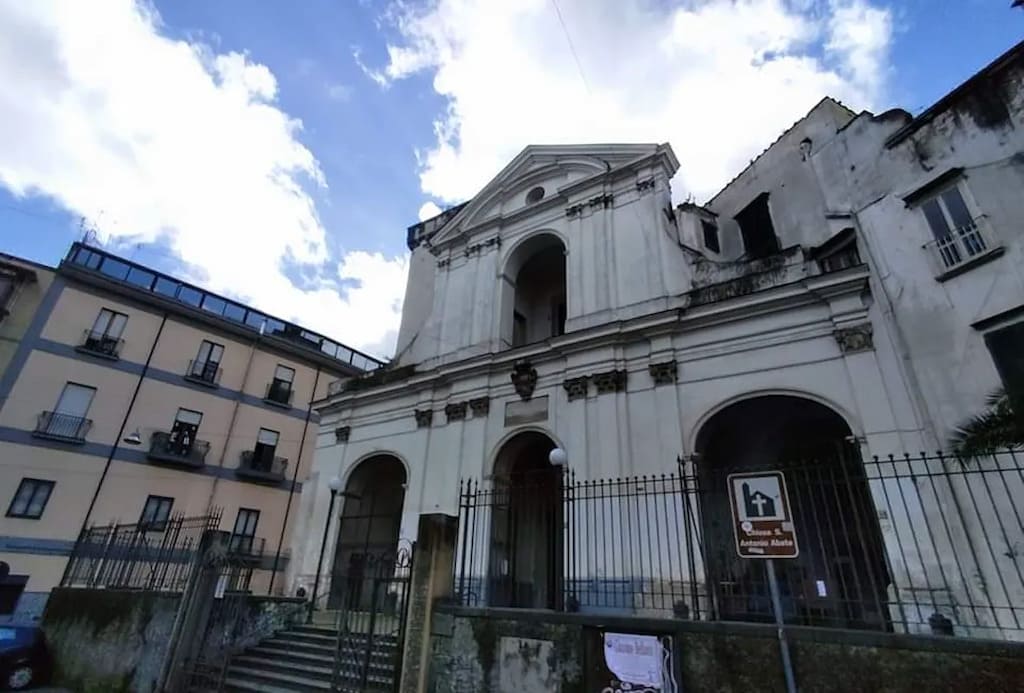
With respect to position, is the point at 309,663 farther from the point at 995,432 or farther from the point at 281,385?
the point at 281,385

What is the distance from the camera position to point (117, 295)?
2062 cm

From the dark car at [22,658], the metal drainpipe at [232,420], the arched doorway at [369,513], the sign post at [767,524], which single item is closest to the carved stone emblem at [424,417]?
the arched doorway at [369,513]

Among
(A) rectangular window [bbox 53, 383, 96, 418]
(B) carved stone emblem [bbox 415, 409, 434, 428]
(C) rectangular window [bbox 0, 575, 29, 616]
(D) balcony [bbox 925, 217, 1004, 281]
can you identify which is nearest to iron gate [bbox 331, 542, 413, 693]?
(B) carved stone emblem [bbox 415, 409, 434, 428]

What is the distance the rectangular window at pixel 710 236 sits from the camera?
13.8 m

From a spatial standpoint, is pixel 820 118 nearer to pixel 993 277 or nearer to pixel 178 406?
pixel 993 277

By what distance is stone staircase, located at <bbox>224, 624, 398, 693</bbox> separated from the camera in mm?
7457

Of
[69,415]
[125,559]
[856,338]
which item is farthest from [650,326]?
[69,415]

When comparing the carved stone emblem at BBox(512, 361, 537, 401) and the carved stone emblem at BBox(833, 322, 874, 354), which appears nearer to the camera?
the carved stone emblem at BBox(833, 322, 874, 354)

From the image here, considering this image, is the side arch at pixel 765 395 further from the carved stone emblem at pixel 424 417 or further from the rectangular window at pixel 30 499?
the rectangular window at pixel 30 499

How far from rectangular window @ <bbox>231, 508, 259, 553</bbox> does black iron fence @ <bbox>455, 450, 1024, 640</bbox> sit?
14922 millimetres

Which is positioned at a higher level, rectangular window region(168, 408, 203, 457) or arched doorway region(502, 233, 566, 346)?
arched doorway region(502, 233, 566, 346)

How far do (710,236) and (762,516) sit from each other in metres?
11.6

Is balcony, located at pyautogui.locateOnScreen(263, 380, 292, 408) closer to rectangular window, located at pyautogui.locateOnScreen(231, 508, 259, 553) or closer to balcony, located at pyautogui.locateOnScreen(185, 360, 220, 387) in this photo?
balcony, located at pyautogui.locateOnScreen(185, 360, 220, 387)

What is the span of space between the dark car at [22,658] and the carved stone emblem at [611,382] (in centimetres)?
1360
